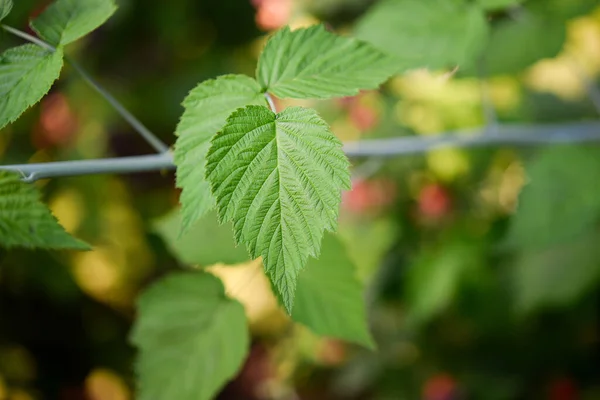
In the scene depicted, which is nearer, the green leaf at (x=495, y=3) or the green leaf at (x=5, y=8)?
the green leaf at (x=5, y=8)

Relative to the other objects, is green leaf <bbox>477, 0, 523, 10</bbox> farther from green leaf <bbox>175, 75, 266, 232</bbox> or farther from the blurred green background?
the blurred green background

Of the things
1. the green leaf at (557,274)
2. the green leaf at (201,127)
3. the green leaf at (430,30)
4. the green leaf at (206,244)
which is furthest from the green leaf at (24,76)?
the green leaf at (557,274)

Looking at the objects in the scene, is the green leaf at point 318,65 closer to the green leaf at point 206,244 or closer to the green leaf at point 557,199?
the green leaf at point 206,244

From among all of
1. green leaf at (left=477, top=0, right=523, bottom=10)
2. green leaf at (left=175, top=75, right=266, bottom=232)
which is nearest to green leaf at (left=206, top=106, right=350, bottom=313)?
green leaf at (left=175, top=75, right=266, bottom=232)

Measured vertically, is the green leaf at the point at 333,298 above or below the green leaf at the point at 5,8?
below

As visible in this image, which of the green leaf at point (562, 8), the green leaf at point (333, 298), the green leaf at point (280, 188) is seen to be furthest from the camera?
the green leaf at point (562, 8)

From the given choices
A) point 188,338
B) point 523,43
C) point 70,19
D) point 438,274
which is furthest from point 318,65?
point 438,274

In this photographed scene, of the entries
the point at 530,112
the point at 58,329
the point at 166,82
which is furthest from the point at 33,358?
the point at 530,112
